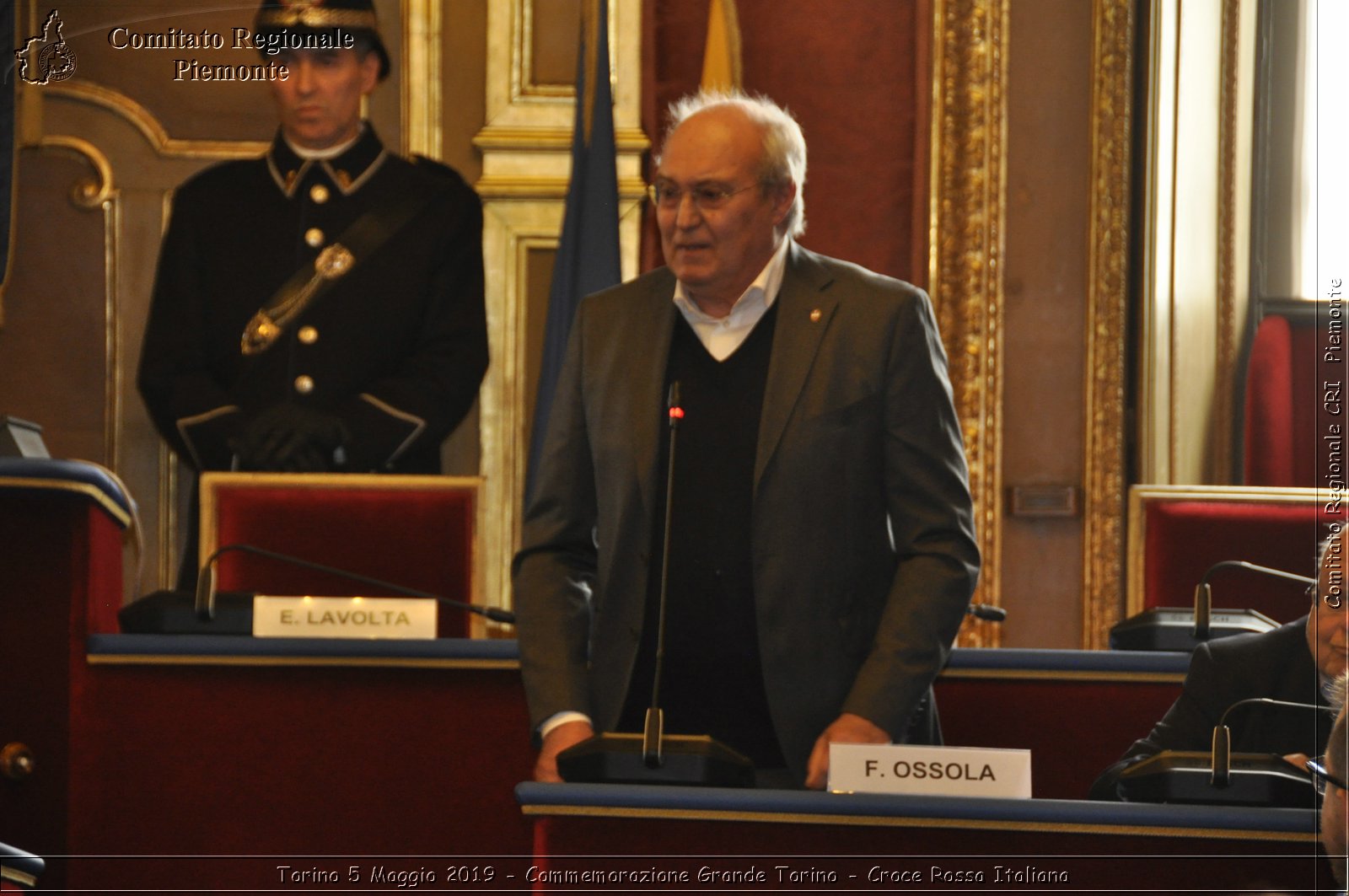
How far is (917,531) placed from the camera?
2094 millimetres

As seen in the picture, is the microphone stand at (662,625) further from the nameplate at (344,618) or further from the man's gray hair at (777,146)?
the nameplate at (344,618)

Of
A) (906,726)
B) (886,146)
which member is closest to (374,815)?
(906,726)

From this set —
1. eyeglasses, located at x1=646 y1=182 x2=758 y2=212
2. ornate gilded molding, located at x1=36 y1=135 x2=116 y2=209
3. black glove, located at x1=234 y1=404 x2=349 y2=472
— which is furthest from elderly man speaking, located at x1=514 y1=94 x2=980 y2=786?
ornate gilded molding, located at x1=36 y1=135 x2=116 y2=209

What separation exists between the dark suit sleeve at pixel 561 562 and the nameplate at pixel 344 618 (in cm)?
34

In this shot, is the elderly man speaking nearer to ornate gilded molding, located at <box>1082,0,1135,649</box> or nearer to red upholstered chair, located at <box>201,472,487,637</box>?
red upholstered chair, located at <box>201,472,487,637</box>

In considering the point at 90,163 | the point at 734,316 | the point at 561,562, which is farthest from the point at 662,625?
the point at 90,163

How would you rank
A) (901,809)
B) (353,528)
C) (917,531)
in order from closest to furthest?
(901,809), (917,531), (353,528)

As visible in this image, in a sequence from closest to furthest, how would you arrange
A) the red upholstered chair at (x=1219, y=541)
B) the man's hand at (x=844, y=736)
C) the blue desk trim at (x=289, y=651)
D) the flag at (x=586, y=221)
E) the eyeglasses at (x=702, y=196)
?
the man's hand at (x=844, y=736)
the eyeglasses at (x=702, y=196)
the blue desk trim at (x=289, y=651)
the red upholstered chair at (x=1219, y=541)
the flag at (x=586, y=221)

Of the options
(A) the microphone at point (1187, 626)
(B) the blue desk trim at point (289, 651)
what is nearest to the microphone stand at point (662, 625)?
(B) the blue desk trim at point (289, 651)

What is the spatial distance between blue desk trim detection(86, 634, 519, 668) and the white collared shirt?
551 mm

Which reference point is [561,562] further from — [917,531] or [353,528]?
[353,528]

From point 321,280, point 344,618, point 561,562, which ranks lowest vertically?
point 344,618

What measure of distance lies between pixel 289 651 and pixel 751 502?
729 millimetres

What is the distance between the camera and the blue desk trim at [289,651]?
2.38m
